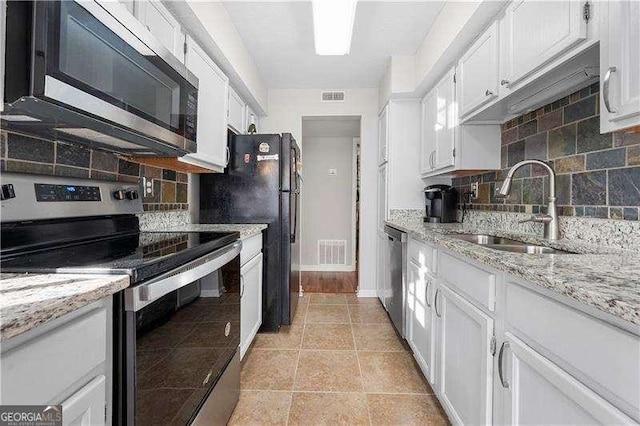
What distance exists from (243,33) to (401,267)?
2286 mm

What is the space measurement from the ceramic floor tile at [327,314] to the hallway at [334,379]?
0.03m

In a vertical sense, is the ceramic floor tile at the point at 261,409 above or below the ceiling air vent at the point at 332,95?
below

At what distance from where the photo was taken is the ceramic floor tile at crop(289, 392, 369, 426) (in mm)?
1503

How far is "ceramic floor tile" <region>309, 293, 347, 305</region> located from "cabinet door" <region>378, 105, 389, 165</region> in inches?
63.3

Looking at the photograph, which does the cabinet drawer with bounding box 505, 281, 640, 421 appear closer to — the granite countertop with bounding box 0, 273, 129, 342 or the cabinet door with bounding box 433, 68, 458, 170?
the granite countertop with bounding box 0, 273, 129, 342

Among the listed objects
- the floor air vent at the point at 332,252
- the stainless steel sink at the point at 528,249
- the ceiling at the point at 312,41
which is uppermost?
the ceiling at the point at 312,41

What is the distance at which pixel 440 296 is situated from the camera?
1.54 meters

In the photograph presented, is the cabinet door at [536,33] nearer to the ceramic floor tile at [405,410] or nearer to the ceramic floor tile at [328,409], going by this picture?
the ceramic floor tile at [405,410]

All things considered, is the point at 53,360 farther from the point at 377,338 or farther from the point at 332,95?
the point at 332,95

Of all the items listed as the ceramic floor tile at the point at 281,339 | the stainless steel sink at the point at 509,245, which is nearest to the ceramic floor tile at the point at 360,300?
the ceramic floor tile at the point at 281,339

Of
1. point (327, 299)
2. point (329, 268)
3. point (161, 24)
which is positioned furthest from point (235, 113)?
point (329, 268)

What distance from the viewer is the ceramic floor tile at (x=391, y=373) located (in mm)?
1775

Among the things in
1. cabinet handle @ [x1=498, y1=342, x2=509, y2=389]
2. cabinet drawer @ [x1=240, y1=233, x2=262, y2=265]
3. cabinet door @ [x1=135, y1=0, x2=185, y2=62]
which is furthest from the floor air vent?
cabinet handle @ [x1=498, y1=342, x2=509, y2=389]

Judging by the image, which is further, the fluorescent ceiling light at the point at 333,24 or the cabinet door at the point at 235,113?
the cabinet door at the point at 235,113
